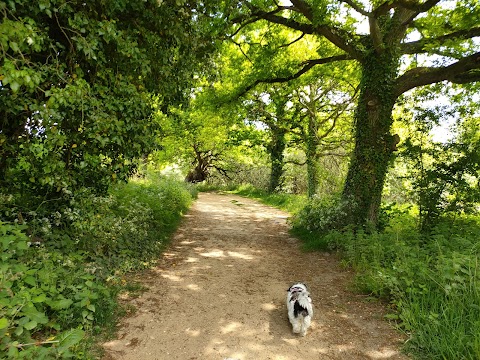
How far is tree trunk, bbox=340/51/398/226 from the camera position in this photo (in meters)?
8.37

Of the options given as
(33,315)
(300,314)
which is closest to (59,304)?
(33,315)

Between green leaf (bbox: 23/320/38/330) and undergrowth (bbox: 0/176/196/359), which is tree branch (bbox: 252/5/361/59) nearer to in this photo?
undergrowth (bbox: 0/176/196/359)

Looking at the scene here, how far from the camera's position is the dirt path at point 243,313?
3947mm

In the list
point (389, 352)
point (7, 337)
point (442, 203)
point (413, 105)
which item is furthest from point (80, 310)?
point (413, 105)

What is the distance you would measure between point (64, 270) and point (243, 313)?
2.76 meters

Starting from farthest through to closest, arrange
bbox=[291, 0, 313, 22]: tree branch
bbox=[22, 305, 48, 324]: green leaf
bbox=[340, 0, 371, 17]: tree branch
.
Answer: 1. bbox=[291, 0, 313, 22]: tree branch
2. bbox=[340, 0, 371, 17]: tree branch
3. bbox=[22, 305, 48, 324]: green leaf

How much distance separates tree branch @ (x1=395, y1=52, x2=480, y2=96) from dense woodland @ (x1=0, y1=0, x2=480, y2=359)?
0.12ft

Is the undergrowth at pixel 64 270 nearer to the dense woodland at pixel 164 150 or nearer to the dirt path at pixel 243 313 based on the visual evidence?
the dense woodland at pixel 164 150

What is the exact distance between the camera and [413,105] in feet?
28.1

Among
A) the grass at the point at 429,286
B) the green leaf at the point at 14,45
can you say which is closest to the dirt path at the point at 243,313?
the grass at the point at 429,286

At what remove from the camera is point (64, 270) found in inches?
165

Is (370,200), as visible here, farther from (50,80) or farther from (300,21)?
(50,80)

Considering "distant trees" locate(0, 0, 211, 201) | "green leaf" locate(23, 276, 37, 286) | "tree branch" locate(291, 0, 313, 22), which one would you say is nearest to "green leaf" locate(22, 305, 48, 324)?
"green leaf" locate(23, 276, 37, 286)

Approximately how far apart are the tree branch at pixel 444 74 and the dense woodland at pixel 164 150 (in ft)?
0.12
